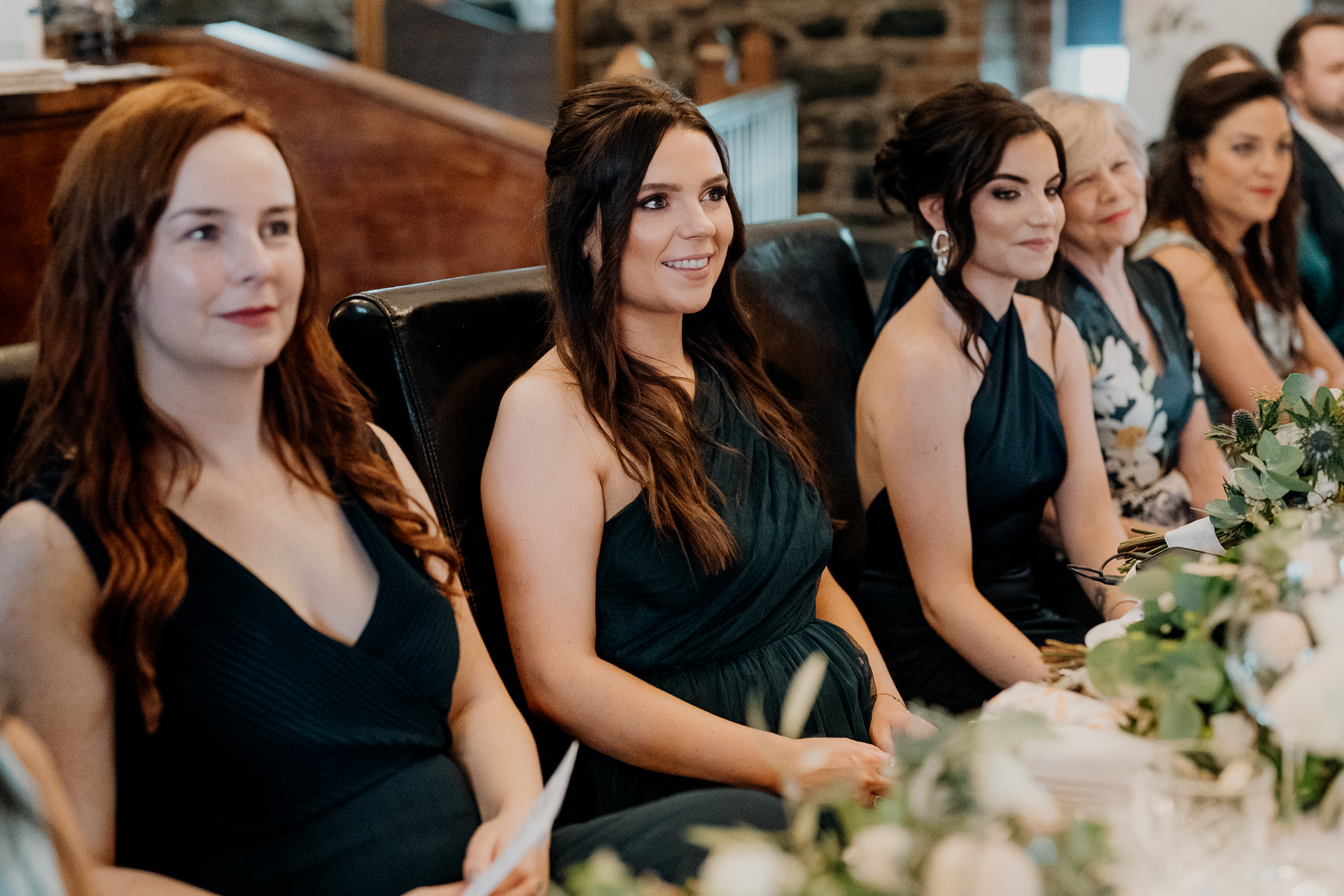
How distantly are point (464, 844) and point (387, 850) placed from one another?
10 cm

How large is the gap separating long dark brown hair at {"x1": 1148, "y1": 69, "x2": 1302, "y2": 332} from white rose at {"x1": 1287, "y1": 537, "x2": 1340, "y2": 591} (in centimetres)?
208

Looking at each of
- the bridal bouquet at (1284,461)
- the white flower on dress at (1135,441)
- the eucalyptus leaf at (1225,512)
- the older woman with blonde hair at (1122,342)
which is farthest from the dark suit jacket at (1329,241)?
the eucalyptus leaf at (1225,512)

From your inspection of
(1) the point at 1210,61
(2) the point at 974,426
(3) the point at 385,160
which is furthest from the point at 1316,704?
(3) the point at 385,160

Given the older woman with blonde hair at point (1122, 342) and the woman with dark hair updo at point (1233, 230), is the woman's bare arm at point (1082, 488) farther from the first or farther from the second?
the woman with dark hair updo at point (1233, 230)

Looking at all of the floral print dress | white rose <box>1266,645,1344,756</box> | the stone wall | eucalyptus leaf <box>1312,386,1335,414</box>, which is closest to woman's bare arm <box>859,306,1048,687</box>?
the floral print dress

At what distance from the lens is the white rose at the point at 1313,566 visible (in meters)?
0.90

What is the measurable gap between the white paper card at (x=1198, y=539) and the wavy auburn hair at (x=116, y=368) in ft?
3.67

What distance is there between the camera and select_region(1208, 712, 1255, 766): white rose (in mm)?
935

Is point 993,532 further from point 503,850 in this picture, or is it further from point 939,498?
point 503,850

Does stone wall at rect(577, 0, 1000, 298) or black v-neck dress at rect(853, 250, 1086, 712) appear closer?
black v-neck dress at rect(853, 250, 1086, 712)

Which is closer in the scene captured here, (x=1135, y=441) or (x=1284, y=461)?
(x=1284, y=461)

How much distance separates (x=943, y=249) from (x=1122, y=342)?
1.84 ft

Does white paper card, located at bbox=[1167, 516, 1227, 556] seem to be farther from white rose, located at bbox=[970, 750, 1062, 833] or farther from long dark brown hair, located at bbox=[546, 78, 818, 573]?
white rose, located at bbox=[970, 750, 1062, 833]

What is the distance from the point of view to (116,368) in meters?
1.14
